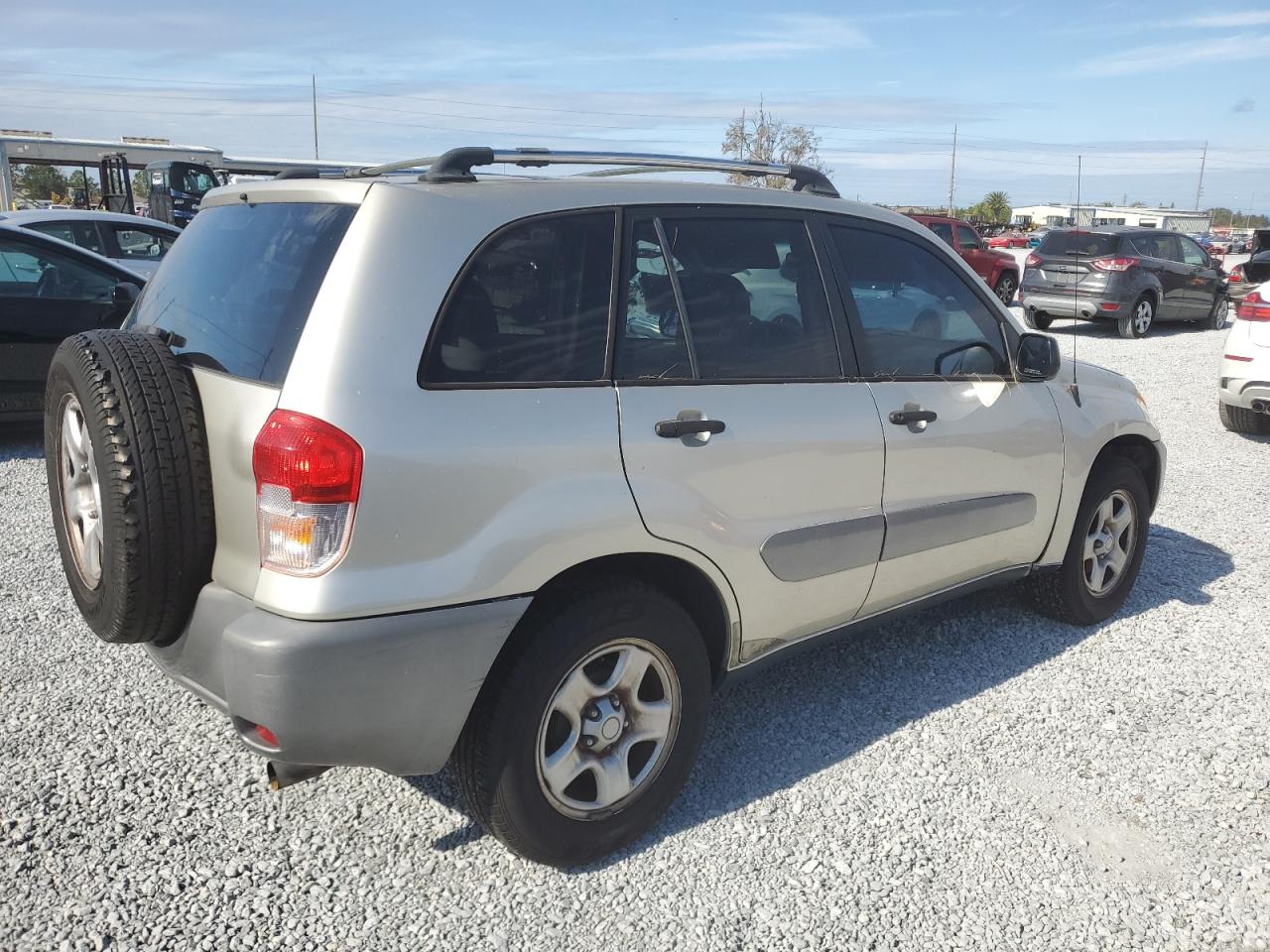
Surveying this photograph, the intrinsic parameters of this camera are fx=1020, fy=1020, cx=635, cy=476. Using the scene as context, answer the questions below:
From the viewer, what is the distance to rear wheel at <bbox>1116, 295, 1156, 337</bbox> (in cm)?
1531

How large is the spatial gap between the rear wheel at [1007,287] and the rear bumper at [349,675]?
62.4ft

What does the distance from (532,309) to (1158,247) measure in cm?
1634

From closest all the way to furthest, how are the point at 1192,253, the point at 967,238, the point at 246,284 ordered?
the point at 246,284 → the point at 1192,253 → the point at 967,238

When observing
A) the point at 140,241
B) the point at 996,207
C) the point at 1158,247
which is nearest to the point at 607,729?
the point at 140,241

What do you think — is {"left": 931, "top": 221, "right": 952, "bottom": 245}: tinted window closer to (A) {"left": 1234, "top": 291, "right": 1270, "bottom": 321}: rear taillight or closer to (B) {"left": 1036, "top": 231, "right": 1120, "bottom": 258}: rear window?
(B) {"left": 1036, "top": 231, "right": 1120, "bottom": 258}: rear window

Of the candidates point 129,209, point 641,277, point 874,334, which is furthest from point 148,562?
point 129,209

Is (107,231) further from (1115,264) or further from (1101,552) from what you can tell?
(1115,264)

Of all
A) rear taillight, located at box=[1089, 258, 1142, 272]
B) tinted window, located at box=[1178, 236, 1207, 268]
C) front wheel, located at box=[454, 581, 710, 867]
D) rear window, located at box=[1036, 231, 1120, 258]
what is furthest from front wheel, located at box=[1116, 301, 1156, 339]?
front wheel, located at box=[454, 581, 710, 867]

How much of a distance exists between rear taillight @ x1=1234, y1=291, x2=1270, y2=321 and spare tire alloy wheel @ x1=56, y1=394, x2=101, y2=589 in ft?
27.0

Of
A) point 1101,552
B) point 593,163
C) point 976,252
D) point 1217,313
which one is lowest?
point 1217,313

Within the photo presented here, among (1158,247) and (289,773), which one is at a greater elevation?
(1158,247)

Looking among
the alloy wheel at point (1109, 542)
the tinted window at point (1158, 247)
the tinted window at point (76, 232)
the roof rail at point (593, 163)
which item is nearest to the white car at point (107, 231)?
the tinted window at point (76, 232)

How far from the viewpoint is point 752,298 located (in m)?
3.09

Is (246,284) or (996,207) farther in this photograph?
(996,207)
